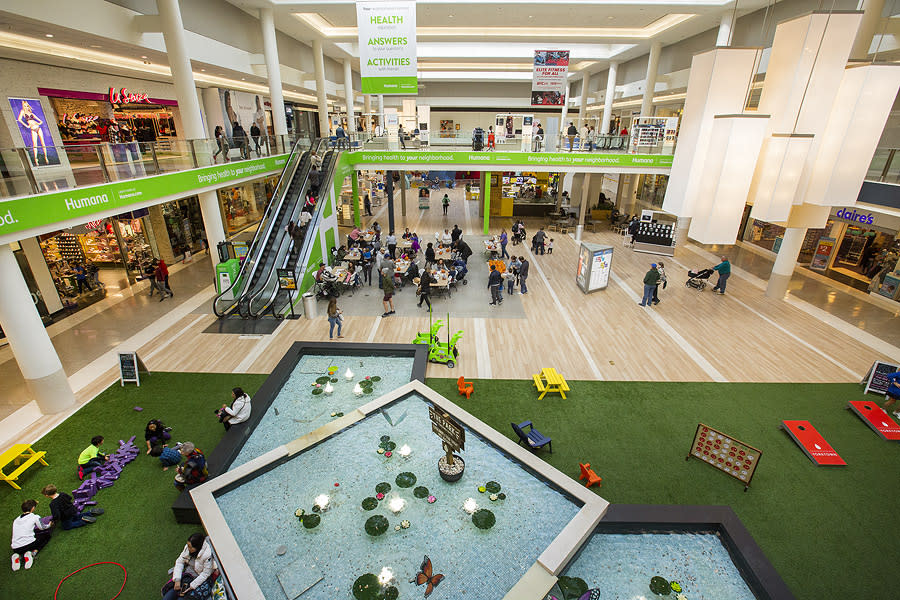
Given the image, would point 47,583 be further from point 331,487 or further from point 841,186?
point 841,186

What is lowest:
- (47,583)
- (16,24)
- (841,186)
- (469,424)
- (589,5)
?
(47,583)

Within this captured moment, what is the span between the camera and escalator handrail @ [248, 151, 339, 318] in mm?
12037

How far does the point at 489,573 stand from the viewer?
5129 millimetres

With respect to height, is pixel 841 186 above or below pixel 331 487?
above

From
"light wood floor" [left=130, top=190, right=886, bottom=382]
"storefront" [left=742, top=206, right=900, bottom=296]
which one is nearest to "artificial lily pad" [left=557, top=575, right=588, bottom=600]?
A: "light wood floor" [left=130, top=190, right=886, bottom=382]

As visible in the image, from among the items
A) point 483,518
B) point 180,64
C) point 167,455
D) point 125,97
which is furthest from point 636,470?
point 125,97

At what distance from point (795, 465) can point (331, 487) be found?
296 inches

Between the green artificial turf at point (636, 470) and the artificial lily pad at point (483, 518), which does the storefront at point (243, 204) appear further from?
the artificial lily pad at point (483, 518)

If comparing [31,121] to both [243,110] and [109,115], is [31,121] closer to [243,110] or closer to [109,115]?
[109,115]

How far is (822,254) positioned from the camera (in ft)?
51.0

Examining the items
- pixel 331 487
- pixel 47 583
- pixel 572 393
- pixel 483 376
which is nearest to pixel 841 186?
pixel 572 393

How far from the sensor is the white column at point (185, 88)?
36.2ft

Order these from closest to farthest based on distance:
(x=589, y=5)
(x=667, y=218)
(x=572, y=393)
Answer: (x=572, y=393) < (x=589, y=5) < (x=667, y=218)

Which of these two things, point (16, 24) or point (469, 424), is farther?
point (16, 24)
